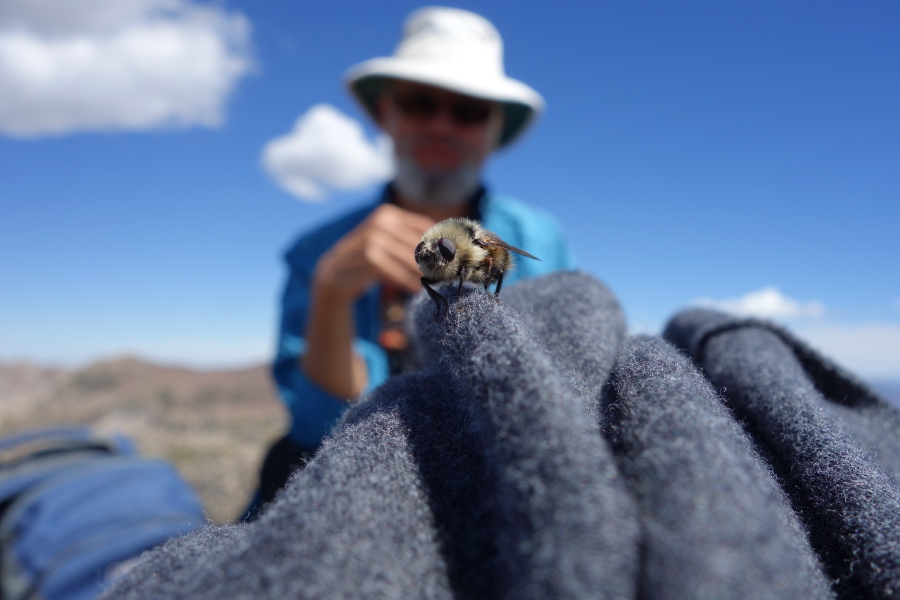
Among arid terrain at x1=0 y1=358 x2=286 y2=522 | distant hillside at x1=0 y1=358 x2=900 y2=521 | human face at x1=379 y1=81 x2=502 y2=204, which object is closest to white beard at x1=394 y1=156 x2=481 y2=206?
human face at x1=379 y1=81 x2=502 y2=204

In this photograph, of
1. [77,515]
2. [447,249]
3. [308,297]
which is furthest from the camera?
[308,297]

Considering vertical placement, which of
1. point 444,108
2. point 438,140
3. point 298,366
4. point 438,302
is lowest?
point 298,366

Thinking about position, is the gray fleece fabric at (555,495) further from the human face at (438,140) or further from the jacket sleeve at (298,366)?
the human face at (438,140)

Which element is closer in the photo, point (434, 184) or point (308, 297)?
point (308, 297)

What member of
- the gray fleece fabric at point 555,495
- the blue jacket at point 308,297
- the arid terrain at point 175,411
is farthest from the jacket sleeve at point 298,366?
the arid terrain at point 175,411

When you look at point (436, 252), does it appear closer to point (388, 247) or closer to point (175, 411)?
point (388, 247)

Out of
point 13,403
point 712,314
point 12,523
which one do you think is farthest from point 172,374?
point 712,314

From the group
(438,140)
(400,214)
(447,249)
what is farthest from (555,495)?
(438,140)
